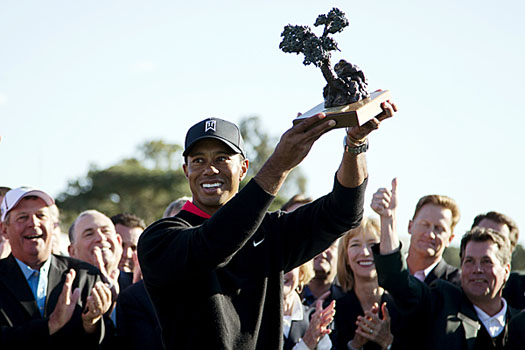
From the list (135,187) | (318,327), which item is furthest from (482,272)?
(135,187)

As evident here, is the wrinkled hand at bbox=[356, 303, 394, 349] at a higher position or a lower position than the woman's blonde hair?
lower

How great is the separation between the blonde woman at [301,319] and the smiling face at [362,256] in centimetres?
47

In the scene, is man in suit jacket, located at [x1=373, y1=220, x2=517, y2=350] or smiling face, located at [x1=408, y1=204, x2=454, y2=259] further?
smiling face, located at [x1=408, y1=204, x2=454, y2=259]

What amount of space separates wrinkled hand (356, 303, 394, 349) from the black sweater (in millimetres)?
2375

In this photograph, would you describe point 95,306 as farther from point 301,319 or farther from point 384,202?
point 384,202

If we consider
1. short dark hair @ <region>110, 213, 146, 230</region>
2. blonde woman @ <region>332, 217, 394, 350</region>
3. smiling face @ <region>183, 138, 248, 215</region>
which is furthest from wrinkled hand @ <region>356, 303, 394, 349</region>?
short dark hair @ <region>110, 213, 146, 230</region>

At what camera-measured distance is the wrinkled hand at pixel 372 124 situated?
400 centimetres

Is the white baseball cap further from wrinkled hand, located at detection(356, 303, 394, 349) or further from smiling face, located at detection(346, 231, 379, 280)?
wrinkled hand, located at detection(356, 303, 394, 349)

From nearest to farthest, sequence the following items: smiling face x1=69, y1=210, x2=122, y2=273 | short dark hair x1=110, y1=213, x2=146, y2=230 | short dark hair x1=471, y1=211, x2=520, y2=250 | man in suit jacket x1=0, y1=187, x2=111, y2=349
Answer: man in suit jacket x1=0, y1=187, x2=111, y2=349
smiling face x1=69, y1=210, x2=122, y2=273
short dark hair x1=471, y1=211, x2=520, y2=250
short dark hair x1=110, y1=213, x2=146, y2=230

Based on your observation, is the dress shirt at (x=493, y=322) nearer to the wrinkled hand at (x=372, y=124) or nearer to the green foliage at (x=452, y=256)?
the wrinkled hand at (x=372, y=124)

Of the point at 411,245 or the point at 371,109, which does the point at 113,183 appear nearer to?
the point at 411,245

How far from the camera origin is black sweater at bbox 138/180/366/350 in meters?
3.75

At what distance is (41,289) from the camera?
21.8ft

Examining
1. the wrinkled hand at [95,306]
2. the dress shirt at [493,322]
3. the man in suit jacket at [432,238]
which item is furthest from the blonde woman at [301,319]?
the wrinkled hand at [95,306]
